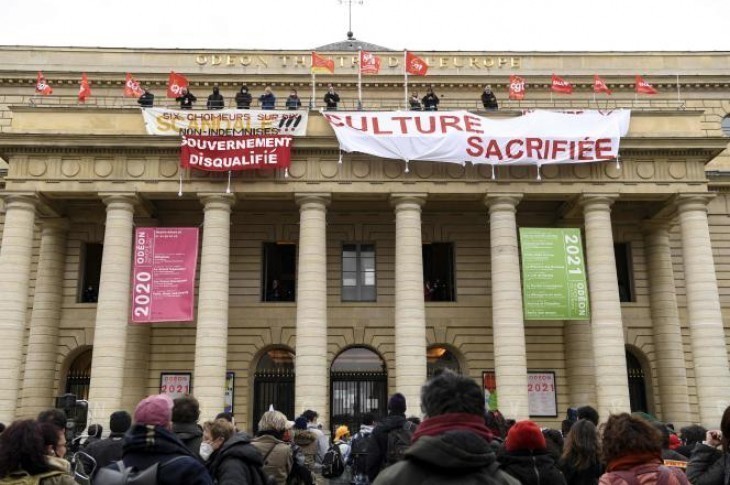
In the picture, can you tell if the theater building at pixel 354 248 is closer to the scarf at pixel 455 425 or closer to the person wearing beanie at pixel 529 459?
the person wearing beanie at pixel 529 459

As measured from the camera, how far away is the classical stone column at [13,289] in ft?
77.4

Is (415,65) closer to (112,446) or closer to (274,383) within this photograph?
(274,383)

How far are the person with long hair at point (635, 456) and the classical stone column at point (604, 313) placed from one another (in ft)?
66.0

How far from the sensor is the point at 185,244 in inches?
976

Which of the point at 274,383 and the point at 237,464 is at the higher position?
the point at 274,383

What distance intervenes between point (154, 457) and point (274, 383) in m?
24.2

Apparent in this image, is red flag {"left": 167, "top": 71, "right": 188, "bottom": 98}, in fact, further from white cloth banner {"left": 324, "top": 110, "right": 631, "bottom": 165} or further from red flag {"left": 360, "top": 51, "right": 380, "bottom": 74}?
red flag {"left": 360, "top": 51, "right": 380, "bottom": 74}

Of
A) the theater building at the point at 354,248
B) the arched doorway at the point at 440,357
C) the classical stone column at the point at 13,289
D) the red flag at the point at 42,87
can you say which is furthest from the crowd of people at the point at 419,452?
the red flag at the point at 42,87

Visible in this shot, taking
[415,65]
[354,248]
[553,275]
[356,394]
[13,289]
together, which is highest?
[415,65]

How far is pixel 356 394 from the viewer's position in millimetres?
28422

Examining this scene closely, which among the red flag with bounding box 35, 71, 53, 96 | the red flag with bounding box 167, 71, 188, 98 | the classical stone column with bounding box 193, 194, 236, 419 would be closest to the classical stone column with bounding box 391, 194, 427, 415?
the classical stone column with bounding box 193, 194, 236, 419

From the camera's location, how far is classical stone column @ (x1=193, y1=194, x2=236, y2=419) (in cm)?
2339

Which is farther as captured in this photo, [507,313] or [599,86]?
[599,86]

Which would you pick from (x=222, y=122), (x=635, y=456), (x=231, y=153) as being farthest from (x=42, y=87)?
(x=635, y=456)
